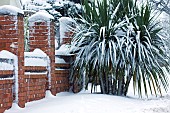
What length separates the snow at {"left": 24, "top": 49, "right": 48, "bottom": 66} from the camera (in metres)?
8.29

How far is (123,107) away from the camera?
7.82 meters

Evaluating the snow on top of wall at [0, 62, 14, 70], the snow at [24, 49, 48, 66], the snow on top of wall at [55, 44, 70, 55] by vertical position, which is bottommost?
the snow on top of wall at [0, 62, 14, 70]

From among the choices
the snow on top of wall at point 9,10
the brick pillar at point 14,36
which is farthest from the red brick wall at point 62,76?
the snow on top of wall at point 9,10

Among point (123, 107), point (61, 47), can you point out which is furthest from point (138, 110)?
point (61, 47)

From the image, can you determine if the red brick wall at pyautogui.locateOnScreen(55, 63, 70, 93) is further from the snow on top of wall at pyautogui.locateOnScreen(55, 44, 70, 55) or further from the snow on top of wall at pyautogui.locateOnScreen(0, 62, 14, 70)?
the snow on top of wall at pyautogui.locateOnScreen(0, 62, 14, 70)

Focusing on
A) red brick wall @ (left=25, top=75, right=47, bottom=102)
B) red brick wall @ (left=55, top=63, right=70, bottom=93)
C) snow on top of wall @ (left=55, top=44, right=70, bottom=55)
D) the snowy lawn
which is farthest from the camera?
snow on top of wall @ (left=55, top=44, right=70, bottom=55)

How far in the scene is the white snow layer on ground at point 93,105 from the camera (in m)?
7.20

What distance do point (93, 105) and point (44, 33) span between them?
90.1 inches

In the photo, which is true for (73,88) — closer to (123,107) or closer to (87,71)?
(87,71)

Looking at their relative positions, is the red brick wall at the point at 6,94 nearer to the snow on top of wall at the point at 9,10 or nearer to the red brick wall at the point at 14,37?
the red brick wall at the point at 14,37

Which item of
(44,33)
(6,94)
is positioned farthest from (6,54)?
(44,33)

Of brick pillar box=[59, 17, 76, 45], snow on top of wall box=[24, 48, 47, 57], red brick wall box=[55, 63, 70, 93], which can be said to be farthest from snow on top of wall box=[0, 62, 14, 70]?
brick pillar box=[59, 17, 76, 45]

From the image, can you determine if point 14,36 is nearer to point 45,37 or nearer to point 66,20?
point 45,37

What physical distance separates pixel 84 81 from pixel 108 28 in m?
1.58
